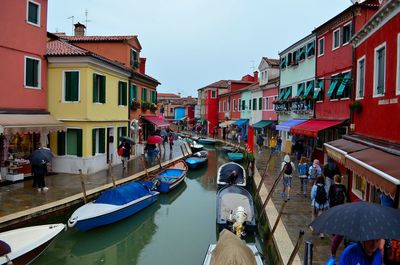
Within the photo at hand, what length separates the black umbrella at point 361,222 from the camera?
4.29 metres

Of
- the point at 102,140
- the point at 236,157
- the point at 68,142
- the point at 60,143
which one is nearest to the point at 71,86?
the point at 68,142

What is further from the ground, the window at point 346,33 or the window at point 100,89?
the window at point 346,33

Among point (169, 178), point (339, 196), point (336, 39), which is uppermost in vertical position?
point (336, 39)

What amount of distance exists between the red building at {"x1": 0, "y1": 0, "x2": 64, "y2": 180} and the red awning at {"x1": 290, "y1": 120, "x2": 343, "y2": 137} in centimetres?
1214

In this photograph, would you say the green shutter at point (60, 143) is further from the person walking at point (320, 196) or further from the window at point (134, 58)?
the person walking at point (320, 196)

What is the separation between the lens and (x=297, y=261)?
8023mm

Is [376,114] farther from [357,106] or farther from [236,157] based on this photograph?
[236,157]

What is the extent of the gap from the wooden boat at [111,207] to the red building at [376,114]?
734cm

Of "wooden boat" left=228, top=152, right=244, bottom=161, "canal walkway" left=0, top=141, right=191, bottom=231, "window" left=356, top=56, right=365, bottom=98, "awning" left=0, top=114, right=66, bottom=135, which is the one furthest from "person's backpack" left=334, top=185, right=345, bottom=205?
"wooden boat" left=228, top=152, right=244, bottom=161

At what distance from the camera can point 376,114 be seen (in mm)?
10195

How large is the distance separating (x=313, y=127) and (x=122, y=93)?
11.6 meters

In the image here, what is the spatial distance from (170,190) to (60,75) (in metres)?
7.89

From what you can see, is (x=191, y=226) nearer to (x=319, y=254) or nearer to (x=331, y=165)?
(x=331, y=165)

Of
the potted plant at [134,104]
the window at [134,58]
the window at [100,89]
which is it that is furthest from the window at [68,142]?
the window at [134,58]
